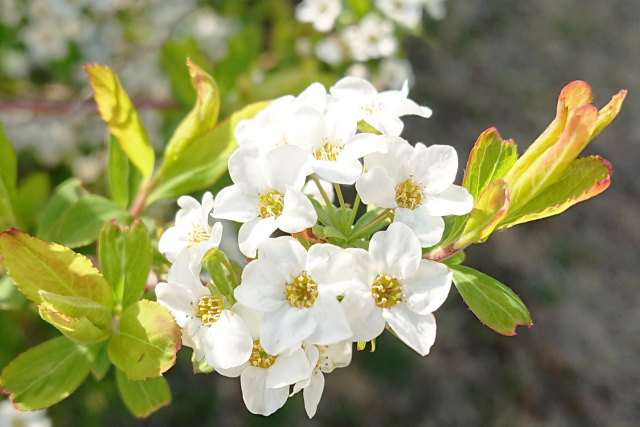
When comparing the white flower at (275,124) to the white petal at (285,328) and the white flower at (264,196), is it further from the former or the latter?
the white petal at (285,328)

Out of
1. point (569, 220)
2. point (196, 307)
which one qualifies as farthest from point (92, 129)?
point (569, 220)

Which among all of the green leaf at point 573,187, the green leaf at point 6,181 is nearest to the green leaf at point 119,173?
the green leaf at point 6,181

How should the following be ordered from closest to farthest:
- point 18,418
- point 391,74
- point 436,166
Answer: point 436,166
point 18,418
point 391,74

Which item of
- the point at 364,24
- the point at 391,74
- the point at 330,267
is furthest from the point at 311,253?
the point at 391,74

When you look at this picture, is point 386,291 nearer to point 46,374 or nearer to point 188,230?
point 188,230

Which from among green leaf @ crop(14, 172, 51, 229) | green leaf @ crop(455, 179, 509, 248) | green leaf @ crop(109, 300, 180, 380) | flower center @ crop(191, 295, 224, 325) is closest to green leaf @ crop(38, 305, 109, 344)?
green leaf @ crop(109, 300, 180, 380)

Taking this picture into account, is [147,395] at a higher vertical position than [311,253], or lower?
lower

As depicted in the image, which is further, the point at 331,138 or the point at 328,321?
the point at 331,138
